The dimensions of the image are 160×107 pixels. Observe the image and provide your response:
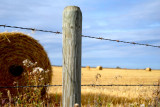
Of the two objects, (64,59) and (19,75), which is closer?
(64,59)

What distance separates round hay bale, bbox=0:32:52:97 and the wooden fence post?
3.63m

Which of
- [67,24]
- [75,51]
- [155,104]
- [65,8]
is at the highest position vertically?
[65,8]

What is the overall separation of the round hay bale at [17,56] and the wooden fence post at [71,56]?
363 cm

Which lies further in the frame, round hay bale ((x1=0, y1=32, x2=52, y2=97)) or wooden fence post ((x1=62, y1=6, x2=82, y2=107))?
round hay bale ((x1=0, y1=32, x2=52, y2=97))

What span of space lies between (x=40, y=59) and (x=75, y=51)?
13.2ft

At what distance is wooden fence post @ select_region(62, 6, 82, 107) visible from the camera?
87.0 inches

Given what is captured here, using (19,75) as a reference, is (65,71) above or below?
above

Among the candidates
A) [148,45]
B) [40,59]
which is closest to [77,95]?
[148,45]

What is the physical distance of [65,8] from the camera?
2.26 metres

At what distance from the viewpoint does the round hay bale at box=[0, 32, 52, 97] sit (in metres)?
5.80

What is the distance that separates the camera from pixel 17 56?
5949 millimetres

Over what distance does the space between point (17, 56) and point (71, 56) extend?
4087 mm

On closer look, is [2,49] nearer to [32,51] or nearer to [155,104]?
[32,51]

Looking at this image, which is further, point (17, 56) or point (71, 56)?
point (17, 56)
